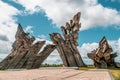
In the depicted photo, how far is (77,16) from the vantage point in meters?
34.6

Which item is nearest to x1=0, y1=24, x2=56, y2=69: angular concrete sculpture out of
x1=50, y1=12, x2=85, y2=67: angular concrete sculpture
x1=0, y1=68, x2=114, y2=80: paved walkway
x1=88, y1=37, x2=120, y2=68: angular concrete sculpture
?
x1=50, y1=12, x2=85, y2=67: angular concrete sculpture

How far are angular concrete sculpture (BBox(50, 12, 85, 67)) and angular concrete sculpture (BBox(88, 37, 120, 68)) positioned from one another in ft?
14.0

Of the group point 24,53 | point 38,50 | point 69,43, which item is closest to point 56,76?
point 38,50

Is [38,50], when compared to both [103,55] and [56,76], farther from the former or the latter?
[56,76]

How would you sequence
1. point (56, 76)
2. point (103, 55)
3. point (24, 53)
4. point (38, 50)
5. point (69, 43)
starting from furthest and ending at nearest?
point (69, 43) < point (24, 53) < point (38, 50) < point (103, 55) < point (56, 76)

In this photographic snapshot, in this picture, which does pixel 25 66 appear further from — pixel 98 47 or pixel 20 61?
pixel 98 47

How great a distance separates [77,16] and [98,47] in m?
7.51

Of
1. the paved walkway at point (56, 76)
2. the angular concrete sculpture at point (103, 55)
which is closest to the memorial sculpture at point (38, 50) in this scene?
the angular concrete sculpture at point (103, 55)

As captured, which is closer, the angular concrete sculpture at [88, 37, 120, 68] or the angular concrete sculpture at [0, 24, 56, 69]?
the angular concrete sculpture at [88, 37, 120, 68]

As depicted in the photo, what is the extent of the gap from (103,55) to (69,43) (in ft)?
22.4

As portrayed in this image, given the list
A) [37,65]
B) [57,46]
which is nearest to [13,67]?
[37,65]

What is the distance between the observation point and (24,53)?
103ft

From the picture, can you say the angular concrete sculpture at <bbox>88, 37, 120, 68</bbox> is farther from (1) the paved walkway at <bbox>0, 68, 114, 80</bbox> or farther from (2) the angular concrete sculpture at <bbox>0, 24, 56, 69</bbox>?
(1) the paved walkway at <bbox>0, 68, 114, 80</bbox>

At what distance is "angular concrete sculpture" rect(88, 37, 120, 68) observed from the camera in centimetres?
2794
